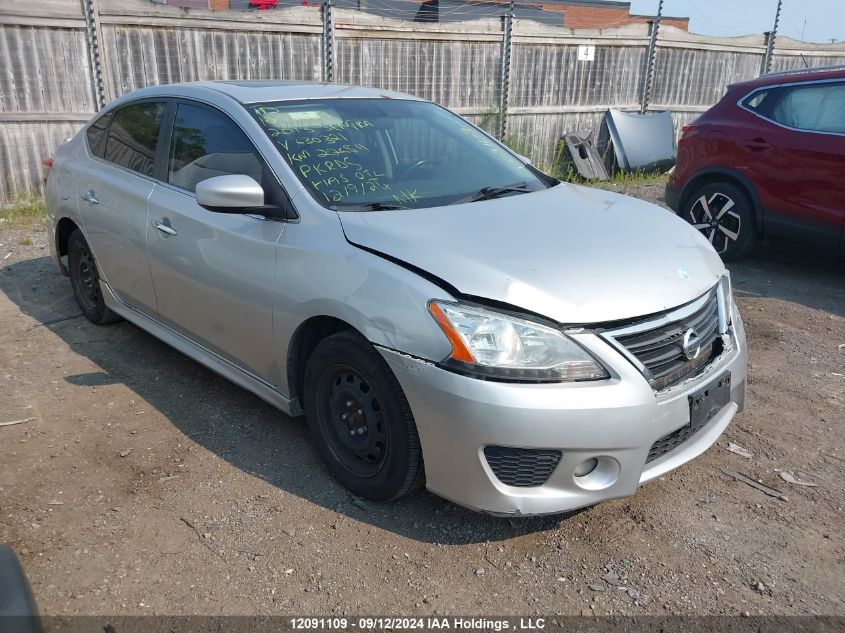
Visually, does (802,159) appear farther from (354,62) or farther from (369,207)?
(354,62)

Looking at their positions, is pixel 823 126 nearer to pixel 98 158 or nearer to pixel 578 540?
pixel 578 540

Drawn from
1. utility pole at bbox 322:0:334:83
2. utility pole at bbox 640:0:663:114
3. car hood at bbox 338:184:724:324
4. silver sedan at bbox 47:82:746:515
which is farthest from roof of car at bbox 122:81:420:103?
utility pole at bbox 640:0:663:114

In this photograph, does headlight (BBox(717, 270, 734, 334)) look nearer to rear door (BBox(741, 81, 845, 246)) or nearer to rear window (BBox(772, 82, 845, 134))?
rear door (BBox(741, 81, 845, 246))

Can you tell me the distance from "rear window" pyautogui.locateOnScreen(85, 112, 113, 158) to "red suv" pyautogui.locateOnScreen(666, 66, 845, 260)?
519 centimetres

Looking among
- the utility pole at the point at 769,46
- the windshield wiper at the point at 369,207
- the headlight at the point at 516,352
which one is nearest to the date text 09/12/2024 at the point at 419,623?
the headlight at the point at 516,352

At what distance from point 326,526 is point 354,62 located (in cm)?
826

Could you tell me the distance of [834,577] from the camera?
9.09 feet

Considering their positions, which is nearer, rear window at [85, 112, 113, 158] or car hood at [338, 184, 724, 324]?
car hood at [338, 184, 724, 324]

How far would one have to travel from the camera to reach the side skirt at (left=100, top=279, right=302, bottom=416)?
3549 millimetres

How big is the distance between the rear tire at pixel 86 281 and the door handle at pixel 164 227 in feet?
3.77

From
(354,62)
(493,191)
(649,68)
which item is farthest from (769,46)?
(493,191)

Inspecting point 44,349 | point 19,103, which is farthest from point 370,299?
point 19,103

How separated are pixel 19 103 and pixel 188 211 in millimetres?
5737

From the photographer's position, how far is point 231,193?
323 centimetres
